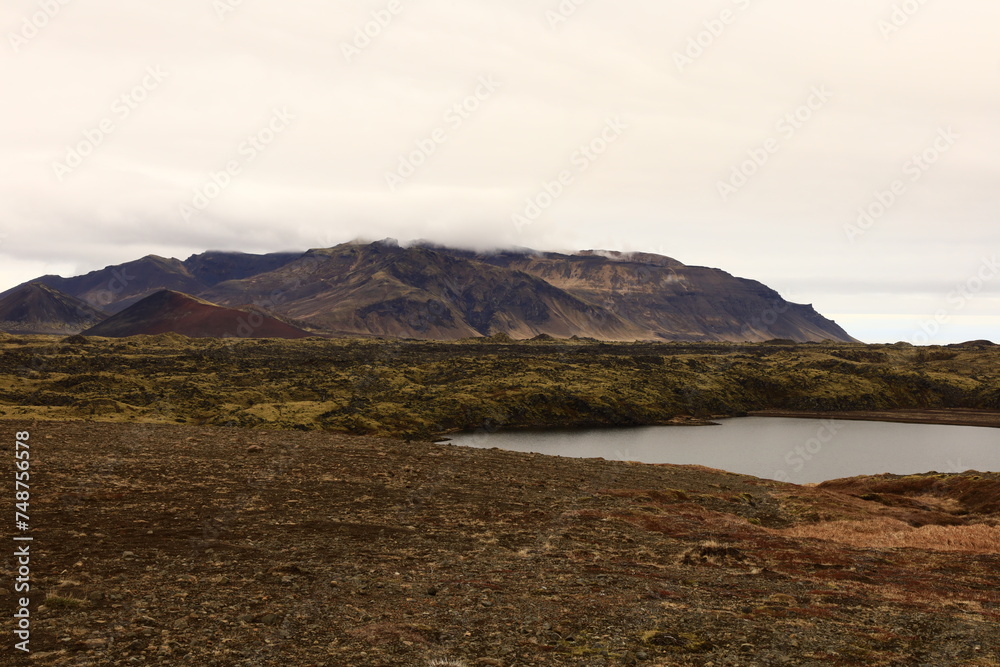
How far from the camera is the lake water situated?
84.6 m

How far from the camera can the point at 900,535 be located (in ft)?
107

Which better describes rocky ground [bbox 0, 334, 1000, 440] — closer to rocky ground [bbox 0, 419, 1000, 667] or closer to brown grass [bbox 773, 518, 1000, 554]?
rocky ground [bbox 0, 419, 1000, 667]

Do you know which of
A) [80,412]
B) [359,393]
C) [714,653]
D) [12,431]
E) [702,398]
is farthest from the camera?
[702,398]

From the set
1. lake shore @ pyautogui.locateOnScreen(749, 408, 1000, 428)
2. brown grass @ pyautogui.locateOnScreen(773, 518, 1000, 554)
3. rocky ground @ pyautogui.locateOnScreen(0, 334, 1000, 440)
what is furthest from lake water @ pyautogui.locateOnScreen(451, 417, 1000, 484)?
brown grass @ pyautogui.locateOnScreen(773, 518, 1000, 554)

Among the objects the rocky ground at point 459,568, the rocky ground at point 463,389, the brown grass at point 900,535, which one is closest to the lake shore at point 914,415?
the rocky ground at point 463,389

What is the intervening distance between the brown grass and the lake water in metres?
39.7

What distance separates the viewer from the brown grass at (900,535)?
99.6 feet

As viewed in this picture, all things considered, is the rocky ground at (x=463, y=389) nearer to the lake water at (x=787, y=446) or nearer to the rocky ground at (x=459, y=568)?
the lake water at (x=787, y=446)

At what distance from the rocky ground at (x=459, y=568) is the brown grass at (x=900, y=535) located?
22cm

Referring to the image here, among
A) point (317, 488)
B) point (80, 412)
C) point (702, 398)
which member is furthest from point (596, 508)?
point (702, 398)

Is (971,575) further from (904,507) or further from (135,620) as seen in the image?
(135,620)

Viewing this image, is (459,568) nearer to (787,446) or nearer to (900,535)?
(900,535)

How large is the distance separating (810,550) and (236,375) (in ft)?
363

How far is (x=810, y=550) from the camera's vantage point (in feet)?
94.6
